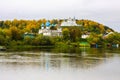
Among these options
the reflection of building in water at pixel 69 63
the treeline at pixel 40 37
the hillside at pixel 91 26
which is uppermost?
the hillside at pixel 91 26

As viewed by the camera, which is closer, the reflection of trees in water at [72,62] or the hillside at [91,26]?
the reflection of trees in water at [72,62]

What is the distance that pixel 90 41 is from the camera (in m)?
72.2

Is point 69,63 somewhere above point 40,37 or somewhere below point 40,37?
below

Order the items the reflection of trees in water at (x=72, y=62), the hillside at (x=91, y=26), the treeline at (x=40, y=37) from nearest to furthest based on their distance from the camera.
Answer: the reflection of trees in water at (x=72, y=62), the treeline at (x=40, y=37), the hillside at (x=91, y=26)

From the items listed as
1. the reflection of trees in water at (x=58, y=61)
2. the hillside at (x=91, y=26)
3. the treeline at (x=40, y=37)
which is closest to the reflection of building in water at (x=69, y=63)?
the reflection of trees in water at (x=58, y=61)

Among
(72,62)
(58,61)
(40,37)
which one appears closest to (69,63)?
(72,62)

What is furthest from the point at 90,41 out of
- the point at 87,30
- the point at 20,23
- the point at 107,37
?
the point at 20,23

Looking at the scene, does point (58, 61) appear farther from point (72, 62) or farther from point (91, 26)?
point (91, 26)

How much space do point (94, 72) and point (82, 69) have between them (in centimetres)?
146

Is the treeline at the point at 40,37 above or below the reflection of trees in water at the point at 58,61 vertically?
above

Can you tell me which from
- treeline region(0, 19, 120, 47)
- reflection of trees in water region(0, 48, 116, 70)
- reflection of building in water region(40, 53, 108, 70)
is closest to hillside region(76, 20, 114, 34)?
treeline region(0, 19, 120, 47)

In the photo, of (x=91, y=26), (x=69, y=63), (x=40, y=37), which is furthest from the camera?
(x=91, y=26)

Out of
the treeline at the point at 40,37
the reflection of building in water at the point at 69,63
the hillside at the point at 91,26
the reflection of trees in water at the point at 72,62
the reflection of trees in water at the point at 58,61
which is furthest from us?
the hillside at the point at 91,26

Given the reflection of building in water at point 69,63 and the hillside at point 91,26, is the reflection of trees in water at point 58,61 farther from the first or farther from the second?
the hillside at point 91,26
